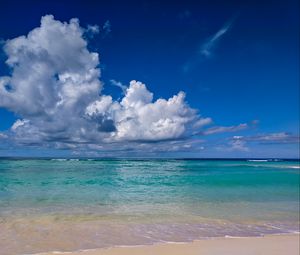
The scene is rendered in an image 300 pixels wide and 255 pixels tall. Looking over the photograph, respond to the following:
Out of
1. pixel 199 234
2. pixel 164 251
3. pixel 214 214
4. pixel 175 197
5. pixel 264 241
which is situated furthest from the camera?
pixel 175 197

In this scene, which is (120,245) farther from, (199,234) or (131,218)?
(131,218)

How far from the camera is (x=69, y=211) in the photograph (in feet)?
36.8

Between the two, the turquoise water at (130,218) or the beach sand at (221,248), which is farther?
the turquoise water at (130,218)

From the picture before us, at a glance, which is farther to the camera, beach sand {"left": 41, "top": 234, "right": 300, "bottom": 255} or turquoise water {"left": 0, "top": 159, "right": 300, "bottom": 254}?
turquoise water {"left": 0, "top": 159, "right": 300, "bottom": 254}

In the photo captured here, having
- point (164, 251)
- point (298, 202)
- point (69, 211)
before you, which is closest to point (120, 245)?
point (164, 251)

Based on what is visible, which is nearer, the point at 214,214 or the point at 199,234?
the point at 199,234

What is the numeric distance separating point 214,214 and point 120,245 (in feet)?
16.3

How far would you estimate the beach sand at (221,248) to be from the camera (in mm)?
6543

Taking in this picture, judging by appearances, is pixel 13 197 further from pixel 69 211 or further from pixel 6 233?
pixel 6 233

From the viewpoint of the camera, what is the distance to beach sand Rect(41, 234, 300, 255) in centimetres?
654

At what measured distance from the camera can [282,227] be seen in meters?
9.26

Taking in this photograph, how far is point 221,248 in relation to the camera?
6.93 m

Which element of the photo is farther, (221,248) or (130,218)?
(130,218)

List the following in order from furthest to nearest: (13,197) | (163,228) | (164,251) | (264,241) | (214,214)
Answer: (13,197)
(214,214)
(163,228)
(264,241)
(164,251)
